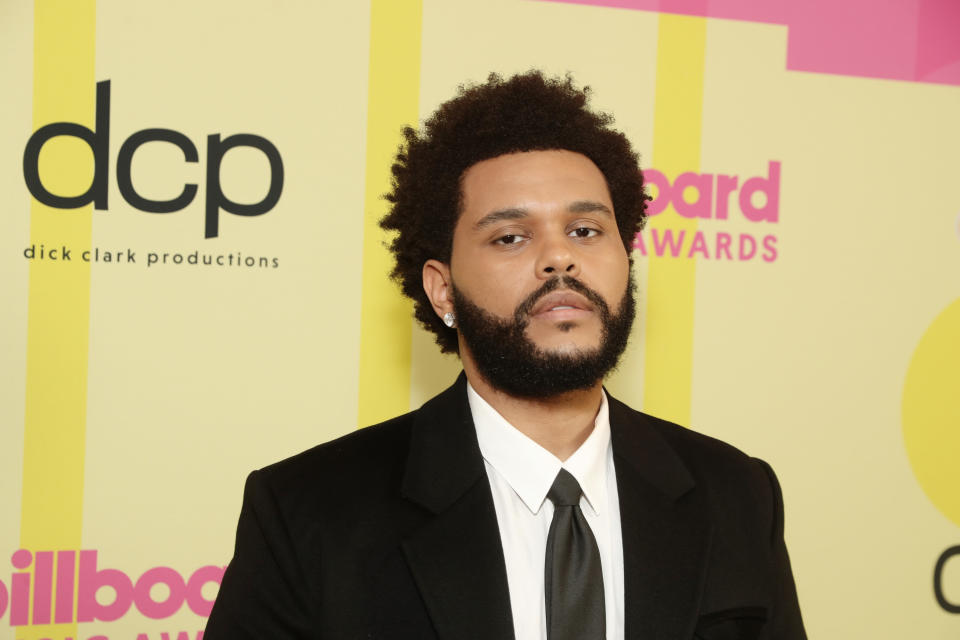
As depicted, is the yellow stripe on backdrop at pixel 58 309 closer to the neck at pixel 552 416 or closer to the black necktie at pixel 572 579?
the neck at pixel 552 416

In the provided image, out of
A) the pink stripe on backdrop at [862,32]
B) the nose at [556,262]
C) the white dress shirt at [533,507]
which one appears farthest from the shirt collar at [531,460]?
the pink stripe on backdrop at [862,32]

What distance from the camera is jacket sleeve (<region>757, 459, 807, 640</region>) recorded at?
1325 mm

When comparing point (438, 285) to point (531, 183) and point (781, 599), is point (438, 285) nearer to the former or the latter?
point (531, 183)

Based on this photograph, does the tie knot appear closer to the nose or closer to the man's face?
the man's face

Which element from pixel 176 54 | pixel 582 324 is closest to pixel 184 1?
pixel 176 54

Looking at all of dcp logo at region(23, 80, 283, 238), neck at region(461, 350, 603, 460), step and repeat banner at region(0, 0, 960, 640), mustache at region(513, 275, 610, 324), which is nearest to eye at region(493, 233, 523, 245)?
mustache at region(513, 275, 610, 324)

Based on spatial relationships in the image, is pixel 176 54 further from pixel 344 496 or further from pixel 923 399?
pixel 923 399

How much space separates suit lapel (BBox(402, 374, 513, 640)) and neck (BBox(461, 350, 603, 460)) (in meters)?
0.06

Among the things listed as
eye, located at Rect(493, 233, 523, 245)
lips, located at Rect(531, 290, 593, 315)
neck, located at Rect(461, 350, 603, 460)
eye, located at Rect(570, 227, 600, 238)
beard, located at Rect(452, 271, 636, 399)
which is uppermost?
eye, located at Rect(570, 227, 600, 238)

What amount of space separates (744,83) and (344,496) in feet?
4.40

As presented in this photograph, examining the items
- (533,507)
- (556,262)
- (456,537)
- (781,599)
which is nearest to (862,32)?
(556,262)

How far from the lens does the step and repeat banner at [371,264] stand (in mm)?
1630

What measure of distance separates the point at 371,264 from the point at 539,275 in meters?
0.59

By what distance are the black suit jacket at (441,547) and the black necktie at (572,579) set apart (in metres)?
0.05
